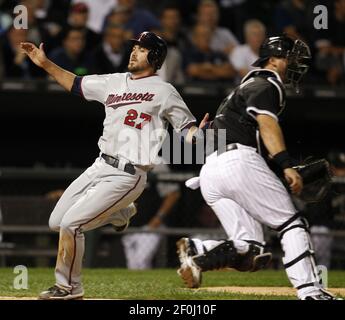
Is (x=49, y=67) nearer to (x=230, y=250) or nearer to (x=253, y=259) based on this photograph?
(x=230, y=250)

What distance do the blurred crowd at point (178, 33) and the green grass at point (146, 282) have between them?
9.41 ft

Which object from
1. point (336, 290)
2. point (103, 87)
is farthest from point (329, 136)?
point (103, 87)

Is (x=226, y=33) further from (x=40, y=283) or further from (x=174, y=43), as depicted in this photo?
(x=40, y=283)

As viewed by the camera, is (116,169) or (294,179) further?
(116,169)

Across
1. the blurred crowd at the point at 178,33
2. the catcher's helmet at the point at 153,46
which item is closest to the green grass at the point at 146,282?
the catcher's helmet at the point at 153,46

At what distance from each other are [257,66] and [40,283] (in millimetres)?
3038

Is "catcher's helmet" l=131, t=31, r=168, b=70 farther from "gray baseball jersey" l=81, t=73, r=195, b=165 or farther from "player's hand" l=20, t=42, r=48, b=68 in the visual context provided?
"player's hand" l=20, t=42, r=48, b=68

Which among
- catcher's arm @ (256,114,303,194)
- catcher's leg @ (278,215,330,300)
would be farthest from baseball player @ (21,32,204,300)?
catcher's leg @ (278,215,330,300)

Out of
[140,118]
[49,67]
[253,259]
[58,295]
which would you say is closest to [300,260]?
[253,259]

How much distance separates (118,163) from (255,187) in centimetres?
109

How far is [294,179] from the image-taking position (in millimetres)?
6145

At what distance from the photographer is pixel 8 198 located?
11273 millimetres

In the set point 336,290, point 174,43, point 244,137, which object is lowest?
point 336,290

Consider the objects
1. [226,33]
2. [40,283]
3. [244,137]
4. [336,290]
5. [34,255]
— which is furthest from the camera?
[226,33]
